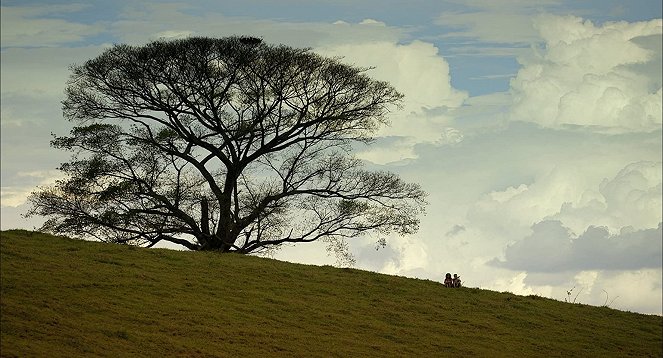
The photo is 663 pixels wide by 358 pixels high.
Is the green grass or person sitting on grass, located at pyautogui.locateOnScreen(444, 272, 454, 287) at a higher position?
person sitting on grass, located at pyautogui.locateOnScreen(444, 272, 454, 287)

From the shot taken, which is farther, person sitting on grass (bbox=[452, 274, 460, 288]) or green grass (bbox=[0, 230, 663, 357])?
person sitting on grass (bbox=[452, 274, 460, 288])

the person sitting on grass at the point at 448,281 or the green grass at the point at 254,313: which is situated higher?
the person sitting on grass at the point at 448,281

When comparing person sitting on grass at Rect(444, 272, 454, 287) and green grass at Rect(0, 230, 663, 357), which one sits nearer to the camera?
green grass at Rect(0, 230, 663, 357)

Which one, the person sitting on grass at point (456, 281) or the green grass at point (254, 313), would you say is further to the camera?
the person sitting on grass at point (456, 281)

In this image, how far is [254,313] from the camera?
33031 millimetres

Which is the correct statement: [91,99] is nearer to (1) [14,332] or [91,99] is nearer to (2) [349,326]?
(2) [349,326]

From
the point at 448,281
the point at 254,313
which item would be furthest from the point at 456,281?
the point at 254,313

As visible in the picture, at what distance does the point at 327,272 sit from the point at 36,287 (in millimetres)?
14971

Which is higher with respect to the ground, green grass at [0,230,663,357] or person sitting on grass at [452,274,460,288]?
person sitting on grass at [452,274,460,288]

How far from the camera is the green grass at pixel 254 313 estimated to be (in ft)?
90.1

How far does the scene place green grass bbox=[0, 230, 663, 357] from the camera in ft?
90.1

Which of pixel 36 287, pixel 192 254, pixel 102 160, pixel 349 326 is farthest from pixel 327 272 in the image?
pixel 36 287

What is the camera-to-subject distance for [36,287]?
29.3 meters

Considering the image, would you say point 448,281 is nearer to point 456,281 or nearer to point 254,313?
point 456,281
